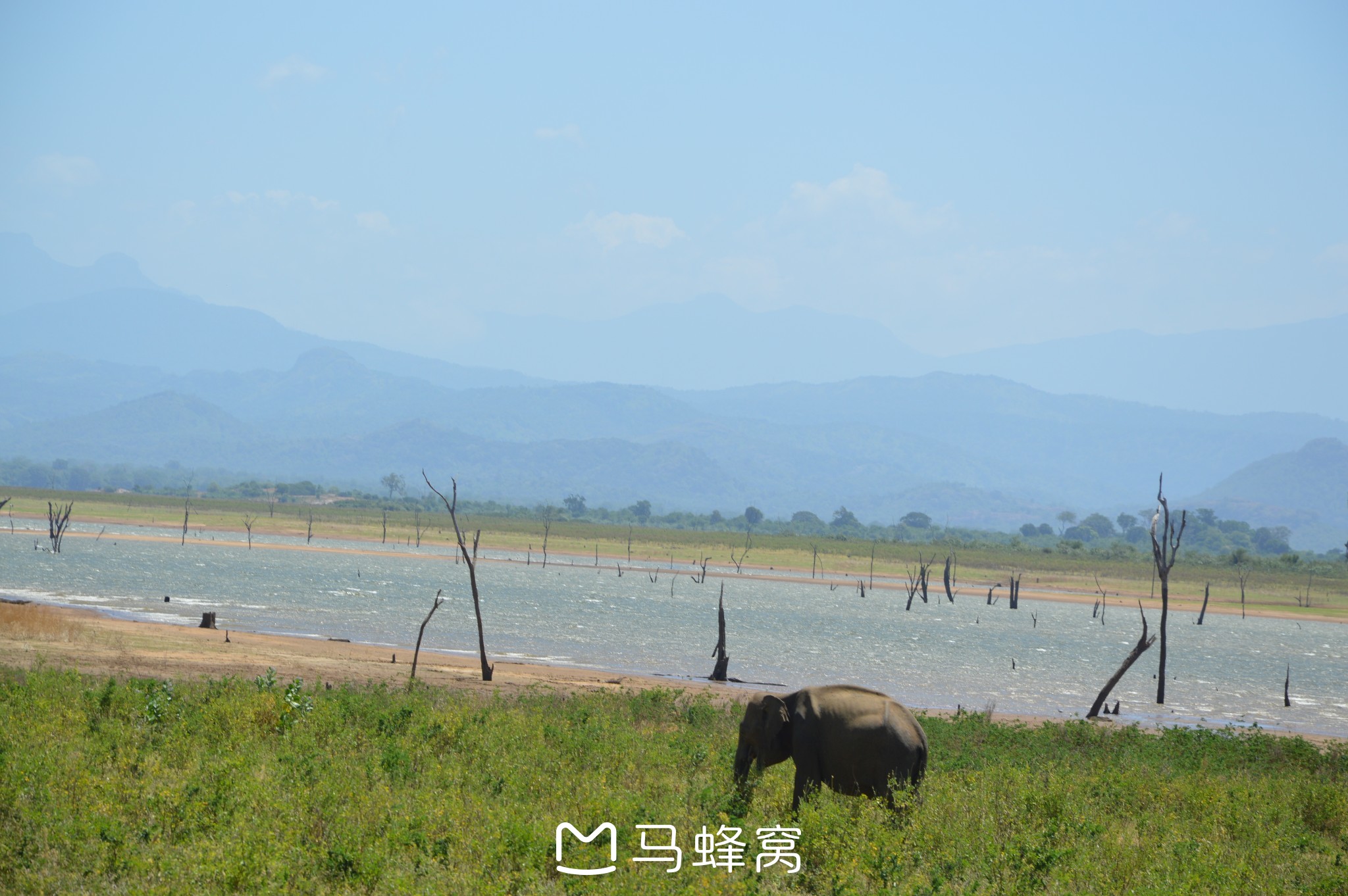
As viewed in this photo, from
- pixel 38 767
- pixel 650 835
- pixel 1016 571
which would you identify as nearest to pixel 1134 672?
pixel 650 835

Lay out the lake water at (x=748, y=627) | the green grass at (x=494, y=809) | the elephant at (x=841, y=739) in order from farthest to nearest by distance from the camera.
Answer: the lake water at (x=748, y=627) < the elephant at (x=841, y=739) < the green grass at (x=494, y=809)

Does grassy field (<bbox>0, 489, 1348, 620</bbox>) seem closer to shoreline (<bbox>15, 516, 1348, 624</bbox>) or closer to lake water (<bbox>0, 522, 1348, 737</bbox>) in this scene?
shoreline (<bbox>15, 516, 1348, 624</bbox>)

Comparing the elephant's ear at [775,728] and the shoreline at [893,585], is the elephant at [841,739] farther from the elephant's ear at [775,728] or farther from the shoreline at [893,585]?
the shoreline at [893,585]

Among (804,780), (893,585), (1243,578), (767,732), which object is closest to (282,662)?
(767,732)

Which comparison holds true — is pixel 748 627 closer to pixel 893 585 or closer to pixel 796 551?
pixel 893 585

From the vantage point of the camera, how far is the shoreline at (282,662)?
88.1 feet

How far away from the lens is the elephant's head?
13.6m

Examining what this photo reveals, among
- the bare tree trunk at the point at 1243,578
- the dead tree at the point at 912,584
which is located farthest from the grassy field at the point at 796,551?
the dead tree at the point at 912,584

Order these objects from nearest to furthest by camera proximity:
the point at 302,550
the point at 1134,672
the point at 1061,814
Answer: the point at 1061,814, the point at 1134,672, the point at 302,550

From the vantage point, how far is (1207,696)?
45.6 metres

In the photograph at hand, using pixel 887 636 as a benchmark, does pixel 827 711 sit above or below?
above

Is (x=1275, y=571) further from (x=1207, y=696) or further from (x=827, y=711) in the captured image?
(x=827, y=711)

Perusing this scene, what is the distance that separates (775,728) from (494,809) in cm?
363

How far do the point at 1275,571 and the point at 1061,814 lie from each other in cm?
14828
